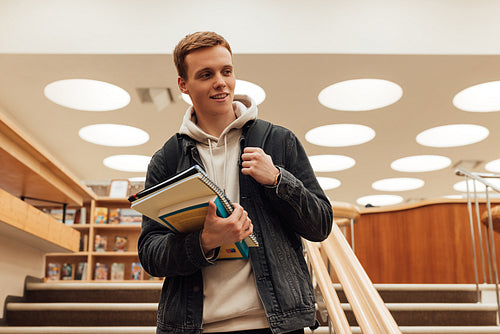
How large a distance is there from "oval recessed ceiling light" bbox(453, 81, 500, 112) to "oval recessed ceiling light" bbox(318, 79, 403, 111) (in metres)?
0.96

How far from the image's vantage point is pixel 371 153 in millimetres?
10305

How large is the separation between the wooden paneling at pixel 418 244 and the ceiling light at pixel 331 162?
399 centimetres

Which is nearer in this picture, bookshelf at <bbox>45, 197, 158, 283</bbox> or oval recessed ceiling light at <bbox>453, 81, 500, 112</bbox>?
bookshelf at <bbox>45, 197, 158, 283</bbox>

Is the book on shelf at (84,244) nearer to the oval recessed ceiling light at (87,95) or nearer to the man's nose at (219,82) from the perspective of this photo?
the oval recessed ceiling light at (87,95)

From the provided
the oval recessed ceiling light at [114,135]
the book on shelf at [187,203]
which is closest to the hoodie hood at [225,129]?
the book on shelf at [187,203]

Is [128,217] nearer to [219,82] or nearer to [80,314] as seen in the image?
[80,314]

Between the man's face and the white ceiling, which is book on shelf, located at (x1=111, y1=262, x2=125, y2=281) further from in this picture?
the man's face

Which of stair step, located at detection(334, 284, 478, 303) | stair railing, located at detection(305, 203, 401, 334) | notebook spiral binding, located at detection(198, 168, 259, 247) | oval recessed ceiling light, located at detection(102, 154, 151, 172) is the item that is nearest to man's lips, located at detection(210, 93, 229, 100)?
notebook spiral binding, located at detection(198, 168, 259, 247)

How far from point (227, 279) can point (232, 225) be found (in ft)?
0.58

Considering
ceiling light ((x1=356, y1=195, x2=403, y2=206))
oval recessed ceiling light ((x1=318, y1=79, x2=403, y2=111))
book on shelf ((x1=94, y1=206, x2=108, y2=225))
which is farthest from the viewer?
ceiling light ((x1=356, y1=195, x2=403, y2=206))

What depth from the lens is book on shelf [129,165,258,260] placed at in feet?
3.19
